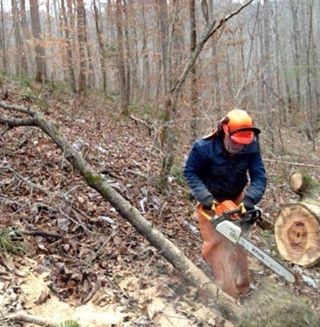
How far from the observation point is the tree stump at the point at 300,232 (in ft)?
12.7

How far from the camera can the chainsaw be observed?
3.73 m

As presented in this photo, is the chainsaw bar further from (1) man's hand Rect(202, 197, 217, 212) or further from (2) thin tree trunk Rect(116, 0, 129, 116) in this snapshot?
(2) thin tree trunk Rect(116, 0, 129, 116)

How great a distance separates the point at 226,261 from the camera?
4516 mm

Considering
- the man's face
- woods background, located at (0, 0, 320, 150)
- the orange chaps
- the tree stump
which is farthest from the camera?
woods background, located at (0, 0, 320, 150)

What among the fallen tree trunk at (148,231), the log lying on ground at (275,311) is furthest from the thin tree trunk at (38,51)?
the log lying on ground at (275,311)

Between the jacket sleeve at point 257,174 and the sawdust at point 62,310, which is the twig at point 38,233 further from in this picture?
the jacket sleeve at point 257,174

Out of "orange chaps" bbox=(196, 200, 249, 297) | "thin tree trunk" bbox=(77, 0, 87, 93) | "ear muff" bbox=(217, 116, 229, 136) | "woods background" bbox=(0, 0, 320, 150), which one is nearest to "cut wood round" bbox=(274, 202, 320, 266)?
"orange chaps" bbox=(196, 200, 249, 297)

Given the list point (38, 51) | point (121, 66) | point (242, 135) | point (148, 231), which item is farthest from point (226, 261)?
point (38, 51)

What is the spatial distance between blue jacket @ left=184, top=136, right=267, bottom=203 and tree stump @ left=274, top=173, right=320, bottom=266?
327 mm

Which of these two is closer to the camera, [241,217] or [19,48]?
[241,217]

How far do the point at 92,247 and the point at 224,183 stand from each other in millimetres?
1487

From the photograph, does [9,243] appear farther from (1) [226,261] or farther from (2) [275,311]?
(2) [275,311]

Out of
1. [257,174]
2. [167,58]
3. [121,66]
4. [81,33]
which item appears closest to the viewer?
A: [257,174]

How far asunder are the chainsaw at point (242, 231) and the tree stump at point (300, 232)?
0.83ft
